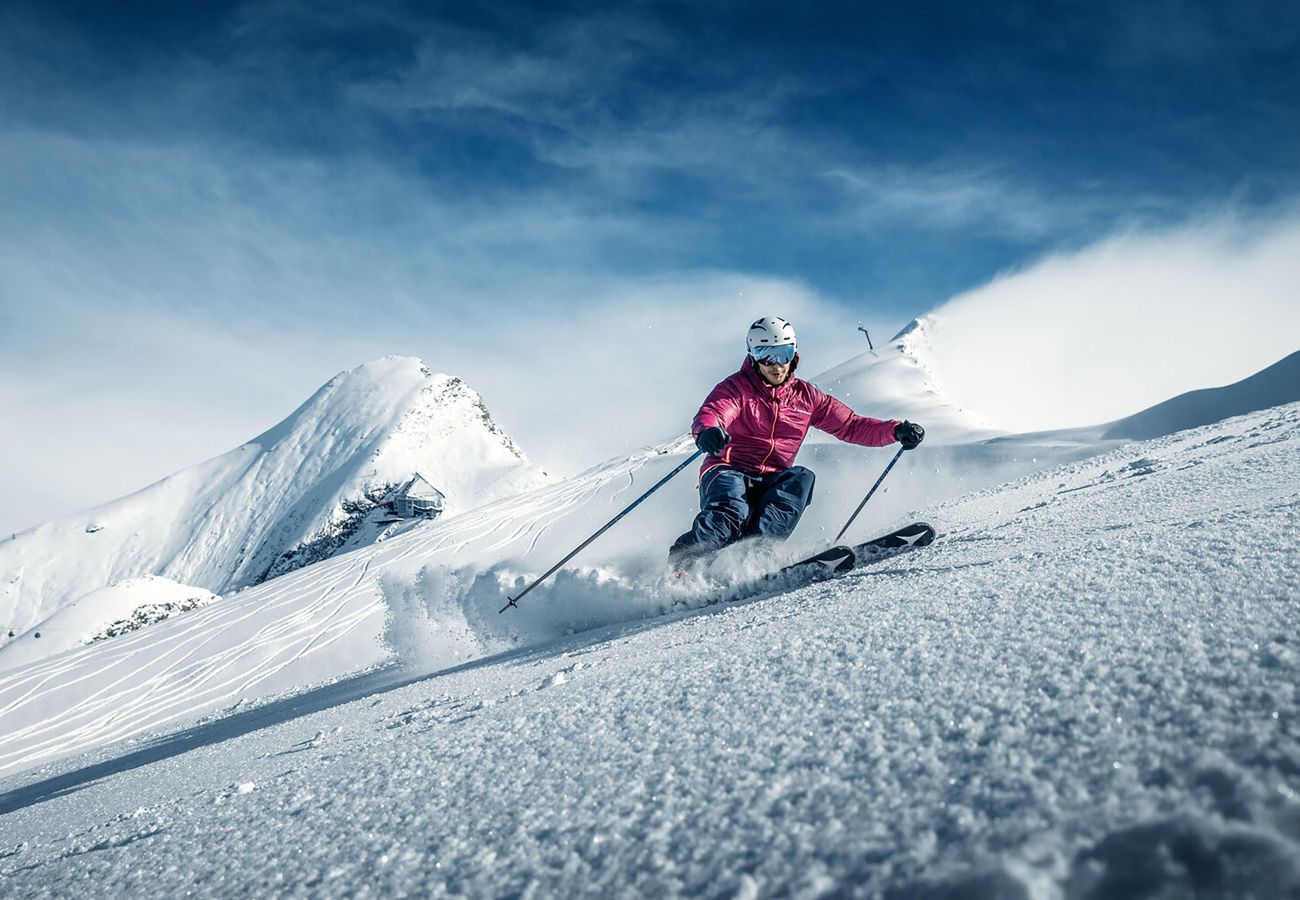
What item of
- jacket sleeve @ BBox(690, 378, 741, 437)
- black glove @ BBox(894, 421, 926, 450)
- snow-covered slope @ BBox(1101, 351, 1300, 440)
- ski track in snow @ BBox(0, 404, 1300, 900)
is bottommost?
ski track in snow @ BBox(0, 404, 1300, 900)

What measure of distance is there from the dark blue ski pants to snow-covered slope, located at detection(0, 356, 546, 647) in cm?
9921

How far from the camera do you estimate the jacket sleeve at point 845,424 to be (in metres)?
5.69

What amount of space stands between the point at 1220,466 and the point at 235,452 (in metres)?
148

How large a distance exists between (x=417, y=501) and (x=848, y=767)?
8428 cm

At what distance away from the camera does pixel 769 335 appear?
207 inches

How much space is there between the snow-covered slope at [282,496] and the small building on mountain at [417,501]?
1759 centimetres

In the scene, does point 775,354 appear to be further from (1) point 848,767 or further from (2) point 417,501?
(2) point 417,501

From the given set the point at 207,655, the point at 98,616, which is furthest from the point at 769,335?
the point at 98,616

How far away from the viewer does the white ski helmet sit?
206 inches

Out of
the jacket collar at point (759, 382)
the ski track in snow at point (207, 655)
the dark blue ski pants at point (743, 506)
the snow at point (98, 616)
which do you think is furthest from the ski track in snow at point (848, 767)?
the snow at point (98, 616)

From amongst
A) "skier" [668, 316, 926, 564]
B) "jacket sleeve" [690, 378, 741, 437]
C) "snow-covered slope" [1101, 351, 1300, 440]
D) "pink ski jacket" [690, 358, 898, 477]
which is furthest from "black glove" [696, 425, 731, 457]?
"snow-covered slope" [1101, 351, 1300, 440]

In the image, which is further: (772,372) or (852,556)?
(772,372)

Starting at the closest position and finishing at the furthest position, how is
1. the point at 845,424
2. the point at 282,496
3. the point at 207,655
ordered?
the point at 845,424 < the point at 207,655 < the point at 282,496

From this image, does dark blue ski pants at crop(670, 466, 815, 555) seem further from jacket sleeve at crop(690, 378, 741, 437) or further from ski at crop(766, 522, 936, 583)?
ski at crop(766, 522, 936, 583)
